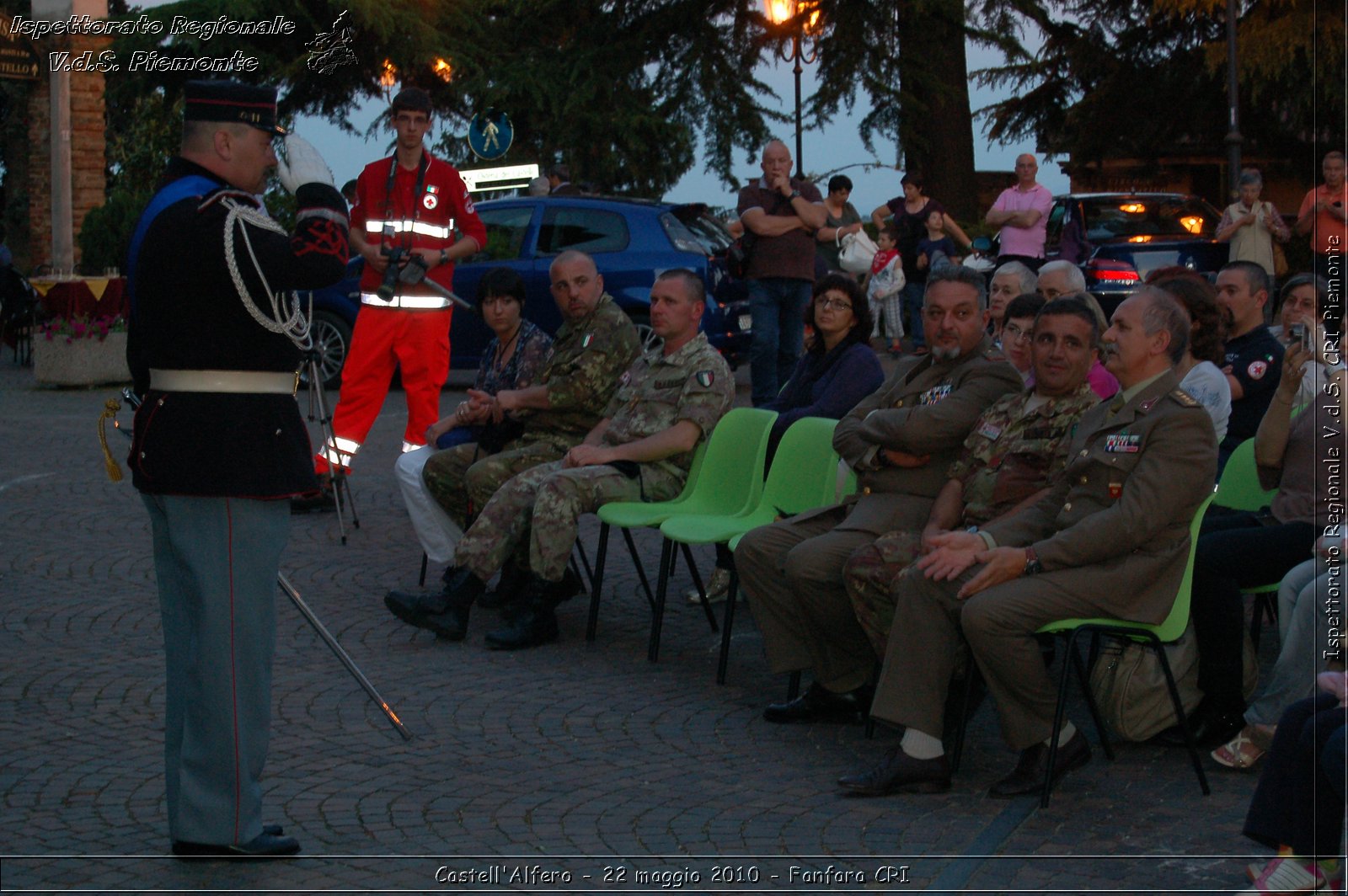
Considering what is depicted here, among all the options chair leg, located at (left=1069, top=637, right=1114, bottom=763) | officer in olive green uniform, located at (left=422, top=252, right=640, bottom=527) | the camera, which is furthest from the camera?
the camera

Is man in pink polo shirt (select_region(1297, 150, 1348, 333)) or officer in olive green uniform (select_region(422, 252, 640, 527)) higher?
man in pink polo shirt (select_region(1297, 150, 1348, 333))

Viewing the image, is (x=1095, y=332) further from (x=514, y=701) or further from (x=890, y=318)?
(x=890, y=318)

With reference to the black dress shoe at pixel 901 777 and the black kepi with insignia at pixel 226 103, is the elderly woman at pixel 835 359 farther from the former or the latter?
the black kepi with insignia at pixel 226 103

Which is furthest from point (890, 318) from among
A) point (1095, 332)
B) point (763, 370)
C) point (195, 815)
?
point (195, 815)

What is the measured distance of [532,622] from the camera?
6512mm

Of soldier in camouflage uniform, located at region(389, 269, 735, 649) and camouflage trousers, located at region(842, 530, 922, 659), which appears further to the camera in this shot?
soldier in camouflage uniform, located at region(389, 269, 735, 649)

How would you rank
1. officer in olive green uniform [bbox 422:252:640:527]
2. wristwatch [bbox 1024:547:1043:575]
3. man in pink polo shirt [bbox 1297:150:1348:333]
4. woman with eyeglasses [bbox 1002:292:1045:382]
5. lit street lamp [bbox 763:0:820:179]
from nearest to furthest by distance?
1. wristwatch [bbox 1024:547:1043:575]
2. man in pink polo shirt [bbox 1297:150:1348:333]
3. woman with eyeglasses [bbox 1002:292:1045:382]
4. officer in olive green uniform [bbox 422:252:640:527]
5. lit street lamp [bbox 763:0:820:179]

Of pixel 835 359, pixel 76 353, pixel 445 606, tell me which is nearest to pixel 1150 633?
pixel 835 359

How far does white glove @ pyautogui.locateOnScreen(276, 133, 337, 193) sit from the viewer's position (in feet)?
14.2

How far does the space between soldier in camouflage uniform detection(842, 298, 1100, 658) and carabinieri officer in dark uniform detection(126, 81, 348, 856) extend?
1988 millimetres

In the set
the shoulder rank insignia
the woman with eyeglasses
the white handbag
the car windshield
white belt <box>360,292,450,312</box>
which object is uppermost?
the car windshield

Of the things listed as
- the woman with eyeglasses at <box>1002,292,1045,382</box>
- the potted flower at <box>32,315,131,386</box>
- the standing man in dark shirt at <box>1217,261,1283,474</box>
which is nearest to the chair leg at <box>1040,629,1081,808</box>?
the woman with eyeglasses at <box>1002,292,1045,382</box>

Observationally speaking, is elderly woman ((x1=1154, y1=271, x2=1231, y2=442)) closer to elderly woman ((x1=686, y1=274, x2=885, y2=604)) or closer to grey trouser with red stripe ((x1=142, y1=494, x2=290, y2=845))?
elderly woman ((x1=686, y1=274, x2=885, y2=604))

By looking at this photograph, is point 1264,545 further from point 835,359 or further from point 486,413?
point 486,413
